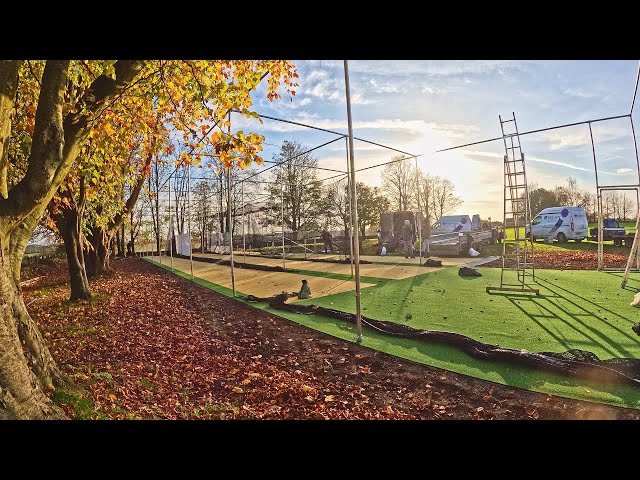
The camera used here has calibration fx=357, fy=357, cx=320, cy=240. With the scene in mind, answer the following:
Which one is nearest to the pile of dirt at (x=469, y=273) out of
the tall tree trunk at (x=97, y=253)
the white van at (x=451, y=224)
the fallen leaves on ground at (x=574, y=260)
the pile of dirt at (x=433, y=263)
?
the pile of dirt at (x=433, y=263)

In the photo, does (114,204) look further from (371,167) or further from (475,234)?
(475,234)

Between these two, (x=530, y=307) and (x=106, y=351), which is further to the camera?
(x=530, y=307)

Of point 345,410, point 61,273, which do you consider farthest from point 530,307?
point 61,273

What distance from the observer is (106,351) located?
14.1 feet

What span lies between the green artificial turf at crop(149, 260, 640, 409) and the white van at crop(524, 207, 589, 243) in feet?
24.5

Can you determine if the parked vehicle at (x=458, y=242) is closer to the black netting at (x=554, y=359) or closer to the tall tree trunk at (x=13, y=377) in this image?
the black netting at (x=554, y=359)

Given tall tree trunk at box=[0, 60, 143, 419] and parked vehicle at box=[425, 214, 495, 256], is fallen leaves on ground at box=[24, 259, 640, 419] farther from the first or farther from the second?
parked vehicle at box=[425, 214, 495, 256]

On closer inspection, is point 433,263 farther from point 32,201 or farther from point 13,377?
point 13,377

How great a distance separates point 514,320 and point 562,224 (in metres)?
12.2

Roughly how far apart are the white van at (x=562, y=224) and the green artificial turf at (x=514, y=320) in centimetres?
748

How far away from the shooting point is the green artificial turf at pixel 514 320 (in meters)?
2.99

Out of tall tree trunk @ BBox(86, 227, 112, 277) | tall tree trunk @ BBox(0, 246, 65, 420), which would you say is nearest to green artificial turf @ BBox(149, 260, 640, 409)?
tall tree trunk @ BBox(0, 246, 65, 420)
